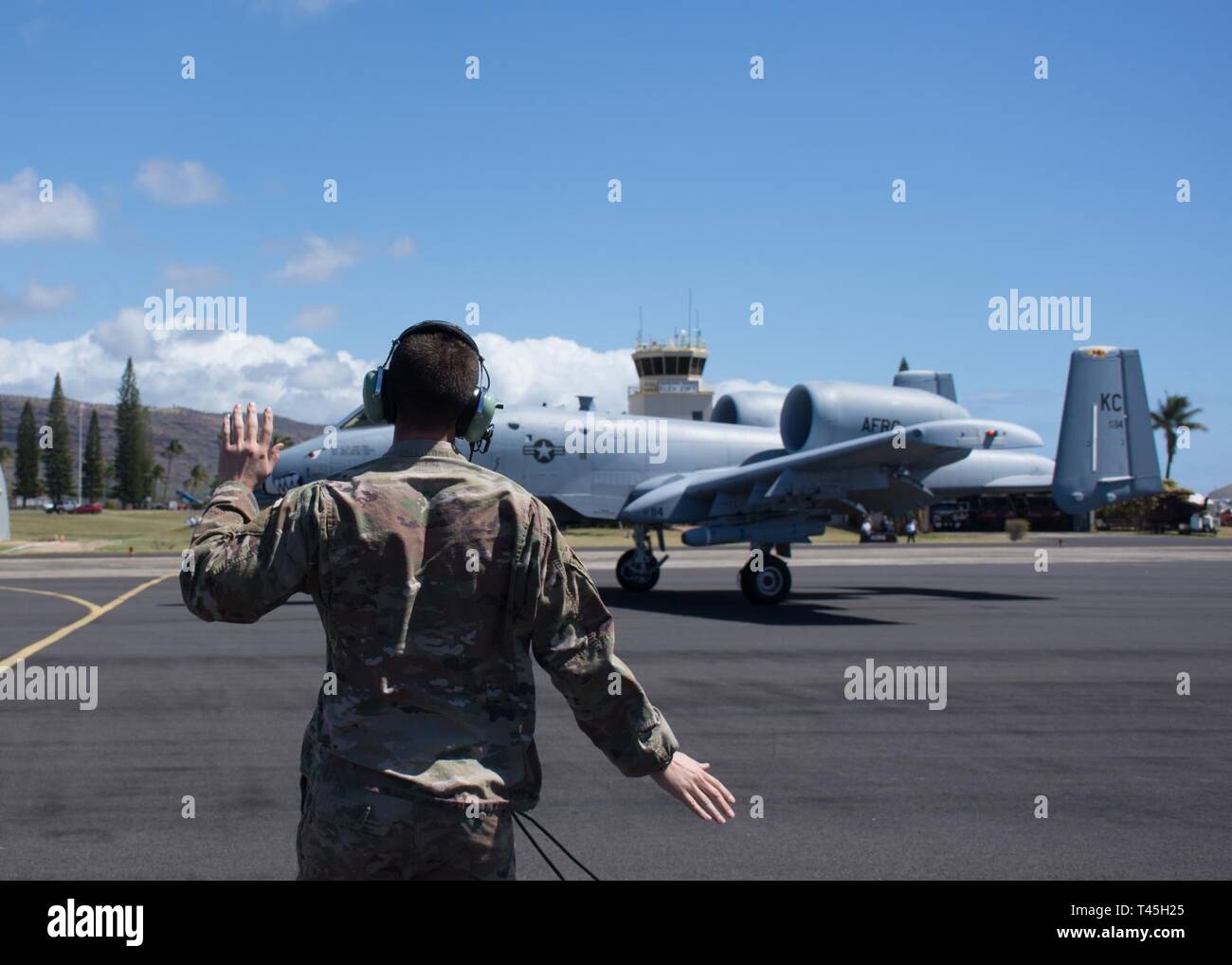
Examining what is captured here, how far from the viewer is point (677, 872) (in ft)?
19.1

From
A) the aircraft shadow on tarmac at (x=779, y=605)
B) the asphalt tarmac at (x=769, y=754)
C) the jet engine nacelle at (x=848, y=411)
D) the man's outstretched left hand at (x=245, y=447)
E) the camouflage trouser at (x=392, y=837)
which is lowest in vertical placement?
the aircraft shadow on tarmac at (x=779, y=605)

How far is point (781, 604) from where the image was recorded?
20.7 metres

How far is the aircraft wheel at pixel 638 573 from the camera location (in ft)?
73.3

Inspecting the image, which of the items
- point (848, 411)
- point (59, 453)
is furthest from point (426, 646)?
point (59, 453)

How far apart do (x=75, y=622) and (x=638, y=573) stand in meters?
10.0

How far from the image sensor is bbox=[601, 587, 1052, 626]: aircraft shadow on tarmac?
59.4 ft

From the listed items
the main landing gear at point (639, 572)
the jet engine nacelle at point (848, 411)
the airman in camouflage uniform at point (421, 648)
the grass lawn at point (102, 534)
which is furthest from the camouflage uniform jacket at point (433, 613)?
the grass lawn at point (102, 534)

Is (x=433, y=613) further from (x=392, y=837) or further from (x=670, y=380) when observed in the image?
(x=670, y=380)

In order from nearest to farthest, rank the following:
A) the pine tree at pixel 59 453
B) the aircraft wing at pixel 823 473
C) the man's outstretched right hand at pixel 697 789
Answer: the man's outstretched right hand at pixel 697 789 → the aircraft wing at pixel 823 473 → the pine tree at pixel 59 453

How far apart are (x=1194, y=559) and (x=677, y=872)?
37.8 metres

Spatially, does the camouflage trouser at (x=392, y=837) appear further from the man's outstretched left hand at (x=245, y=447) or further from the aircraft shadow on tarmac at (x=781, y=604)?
the aircraft shadow on tarmac at (x=781, y=604)

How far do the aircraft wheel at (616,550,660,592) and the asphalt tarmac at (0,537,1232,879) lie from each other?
4021 millimetres

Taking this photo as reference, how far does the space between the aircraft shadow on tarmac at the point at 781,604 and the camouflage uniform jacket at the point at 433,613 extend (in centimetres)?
1487

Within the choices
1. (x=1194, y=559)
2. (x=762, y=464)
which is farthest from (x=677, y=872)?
(x=1194, y=559)
